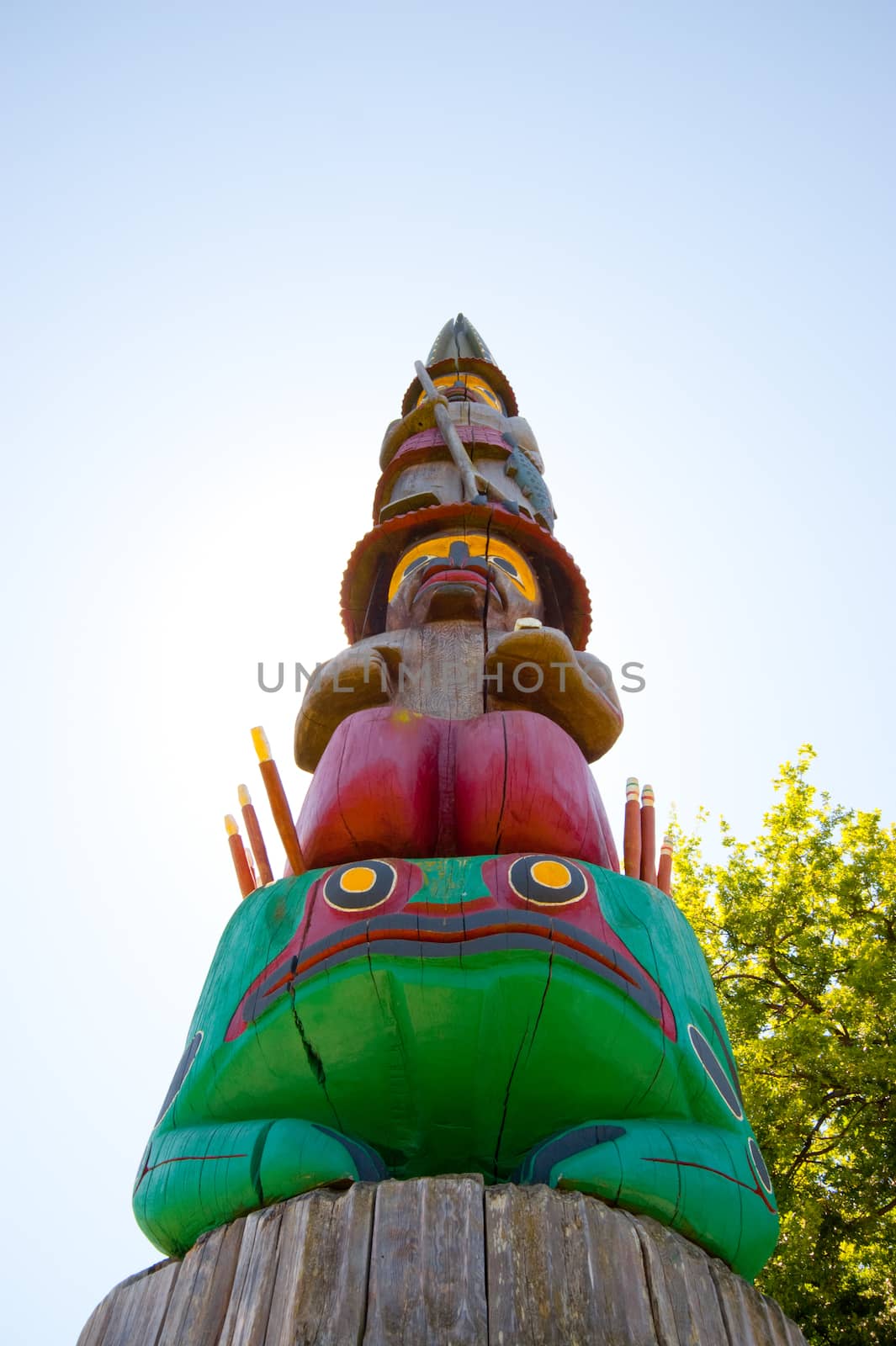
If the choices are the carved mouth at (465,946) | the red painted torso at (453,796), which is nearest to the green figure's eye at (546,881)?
the carved mouth at (465,946)

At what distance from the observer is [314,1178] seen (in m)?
3.22

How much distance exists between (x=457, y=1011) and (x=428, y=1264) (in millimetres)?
1031

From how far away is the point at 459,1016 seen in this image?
12.1 feet

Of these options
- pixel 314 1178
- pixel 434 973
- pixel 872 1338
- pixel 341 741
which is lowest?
pixel 872 1338

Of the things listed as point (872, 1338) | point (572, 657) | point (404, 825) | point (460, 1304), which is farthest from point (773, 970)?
point (460, 1304)

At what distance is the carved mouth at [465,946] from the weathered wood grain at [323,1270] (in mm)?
931

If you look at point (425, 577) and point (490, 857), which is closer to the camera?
point (490, 857)

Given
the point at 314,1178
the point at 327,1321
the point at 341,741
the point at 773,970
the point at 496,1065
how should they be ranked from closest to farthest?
the point at 327,1321 → the point at 314,1178 → the point at 496,1065 → the point at 341,741 → the point at 773,970

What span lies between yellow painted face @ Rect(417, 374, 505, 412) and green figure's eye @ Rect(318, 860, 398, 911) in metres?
7.58

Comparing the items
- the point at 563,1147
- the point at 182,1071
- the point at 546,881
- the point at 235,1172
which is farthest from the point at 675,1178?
the point at 182,1071

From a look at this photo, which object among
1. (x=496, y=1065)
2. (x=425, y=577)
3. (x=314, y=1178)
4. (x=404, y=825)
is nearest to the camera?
(x=314, y=1178)

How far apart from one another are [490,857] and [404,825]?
61cm

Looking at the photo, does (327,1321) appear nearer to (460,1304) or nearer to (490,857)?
(460,1304)

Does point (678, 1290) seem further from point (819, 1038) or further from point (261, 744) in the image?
point (819, 1038)
